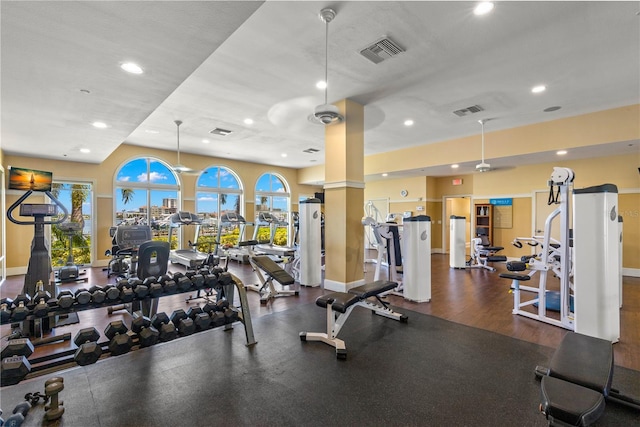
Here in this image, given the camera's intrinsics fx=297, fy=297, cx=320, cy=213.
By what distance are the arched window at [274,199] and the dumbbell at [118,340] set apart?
26.9 feet

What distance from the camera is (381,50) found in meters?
3.42

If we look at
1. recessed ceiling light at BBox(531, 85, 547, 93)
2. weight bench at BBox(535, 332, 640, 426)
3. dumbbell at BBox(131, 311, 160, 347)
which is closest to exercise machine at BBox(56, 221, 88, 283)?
dumbbell at BBox(131, 311, 160, 347)

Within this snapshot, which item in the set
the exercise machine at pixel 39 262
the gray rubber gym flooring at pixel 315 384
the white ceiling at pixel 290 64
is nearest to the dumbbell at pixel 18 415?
the gray rubber gym flooring at pixel 315 384

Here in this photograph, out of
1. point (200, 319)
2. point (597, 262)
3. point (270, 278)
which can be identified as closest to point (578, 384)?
point (597, 262)

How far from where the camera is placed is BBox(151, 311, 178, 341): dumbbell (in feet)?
7.72

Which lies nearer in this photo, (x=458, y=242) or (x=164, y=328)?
(x=164, y=328)

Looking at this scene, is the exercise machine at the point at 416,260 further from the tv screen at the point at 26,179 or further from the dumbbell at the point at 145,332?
the tv screen at the point at 26,179

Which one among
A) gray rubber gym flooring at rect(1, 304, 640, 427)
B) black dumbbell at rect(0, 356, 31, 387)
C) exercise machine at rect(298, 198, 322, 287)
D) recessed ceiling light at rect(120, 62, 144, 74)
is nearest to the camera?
black dumbbell at rect(0, 356, 31, 387)

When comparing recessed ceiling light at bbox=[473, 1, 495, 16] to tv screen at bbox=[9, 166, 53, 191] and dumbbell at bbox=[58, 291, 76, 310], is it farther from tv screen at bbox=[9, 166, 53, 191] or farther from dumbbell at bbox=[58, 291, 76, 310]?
tv screen at bbox=[9, 166, 53, 191]

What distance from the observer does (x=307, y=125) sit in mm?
6207

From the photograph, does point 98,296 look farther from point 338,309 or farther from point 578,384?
point 578,384

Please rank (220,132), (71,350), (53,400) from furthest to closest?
(220,132), (71,350), (53,400)

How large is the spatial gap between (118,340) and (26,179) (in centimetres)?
479

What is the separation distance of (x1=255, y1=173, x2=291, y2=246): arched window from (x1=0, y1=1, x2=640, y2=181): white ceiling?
485 cm
